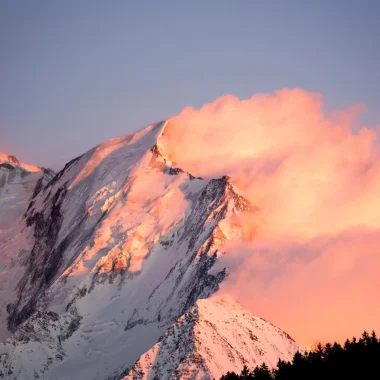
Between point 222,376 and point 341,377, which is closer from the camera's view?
point 341,377

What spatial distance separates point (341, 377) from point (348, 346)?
10229 mm

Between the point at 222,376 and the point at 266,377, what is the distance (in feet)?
75.2

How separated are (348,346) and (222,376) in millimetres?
32275

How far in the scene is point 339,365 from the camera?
16525cm

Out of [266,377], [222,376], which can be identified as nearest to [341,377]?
[266,377]

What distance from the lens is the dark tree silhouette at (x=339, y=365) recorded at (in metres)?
160

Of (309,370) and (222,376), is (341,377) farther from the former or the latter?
(222,376)

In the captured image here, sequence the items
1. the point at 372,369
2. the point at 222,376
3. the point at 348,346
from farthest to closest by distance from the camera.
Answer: the point at 222,376, the point at 348,346, the point at 372,369

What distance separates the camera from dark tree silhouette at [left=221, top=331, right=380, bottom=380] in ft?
525

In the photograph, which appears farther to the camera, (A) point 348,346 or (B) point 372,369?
(A) point 348,346

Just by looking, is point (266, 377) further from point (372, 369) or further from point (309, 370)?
point (372, 369)

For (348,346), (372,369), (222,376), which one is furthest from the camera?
(222,376)

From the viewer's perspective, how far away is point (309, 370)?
167 m

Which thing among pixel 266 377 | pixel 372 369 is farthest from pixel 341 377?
pixel 266 377
